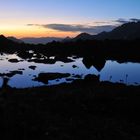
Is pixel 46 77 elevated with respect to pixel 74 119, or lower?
lower

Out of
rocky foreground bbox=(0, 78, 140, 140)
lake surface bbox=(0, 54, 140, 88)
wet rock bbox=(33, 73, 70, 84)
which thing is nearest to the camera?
rocky foreground bbox=(0, 78, 140, 140)

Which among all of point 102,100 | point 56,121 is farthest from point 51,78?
point 56,121

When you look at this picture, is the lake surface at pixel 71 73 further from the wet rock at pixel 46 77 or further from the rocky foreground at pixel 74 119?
the rocky foreground at pixel 74 119

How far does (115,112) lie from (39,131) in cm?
1286

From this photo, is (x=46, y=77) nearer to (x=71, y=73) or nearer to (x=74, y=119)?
(x=71, y=73)

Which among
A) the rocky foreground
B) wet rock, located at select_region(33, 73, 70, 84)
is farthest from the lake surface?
the rocky foreground

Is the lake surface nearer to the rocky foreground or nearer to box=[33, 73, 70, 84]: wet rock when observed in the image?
box=[33, 73, 70, 84]: wet rock

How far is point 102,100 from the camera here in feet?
117

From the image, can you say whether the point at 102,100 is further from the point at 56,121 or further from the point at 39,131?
the point at 39,131

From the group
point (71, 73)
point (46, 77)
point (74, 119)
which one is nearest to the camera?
point (74, 119)

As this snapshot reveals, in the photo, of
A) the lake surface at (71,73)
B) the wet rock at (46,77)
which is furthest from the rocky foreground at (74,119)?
the wet rock at (46,77)

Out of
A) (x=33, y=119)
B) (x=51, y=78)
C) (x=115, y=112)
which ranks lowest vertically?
(x=51, y=78)

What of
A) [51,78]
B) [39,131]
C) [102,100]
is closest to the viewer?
[39,131]

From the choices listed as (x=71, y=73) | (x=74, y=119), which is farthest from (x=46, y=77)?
(x=74, y=119)
